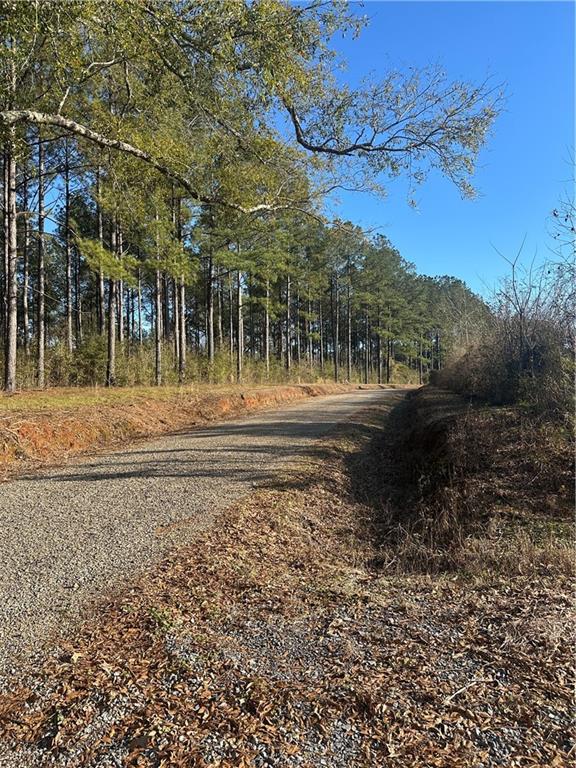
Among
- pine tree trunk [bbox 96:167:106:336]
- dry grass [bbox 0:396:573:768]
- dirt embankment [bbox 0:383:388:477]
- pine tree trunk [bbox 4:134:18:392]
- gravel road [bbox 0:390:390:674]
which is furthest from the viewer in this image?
pine tree trunk [bbox 96:167:106:336]

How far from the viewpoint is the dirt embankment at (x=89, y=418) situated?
8258 mm

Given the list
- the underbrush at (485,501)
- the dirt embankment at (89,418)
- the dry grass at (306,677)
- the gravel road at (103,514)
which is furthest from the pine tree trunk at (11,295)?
the dry grass at (306,677)

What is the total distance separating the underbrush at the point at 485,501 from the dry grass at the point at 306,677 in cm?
49

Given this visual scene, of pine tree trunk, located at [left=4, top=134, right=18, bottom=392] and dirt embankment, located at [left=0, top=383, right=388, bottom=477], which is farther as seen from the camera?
pine tree trunk, located at [left=4, top=134, right=18, bottom=392]

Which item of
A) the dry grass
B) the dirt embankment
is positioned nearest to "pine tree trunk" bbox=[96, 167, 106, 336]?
the dirt embankment

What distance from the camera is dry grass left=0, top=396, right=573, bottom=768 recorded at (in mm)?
1864

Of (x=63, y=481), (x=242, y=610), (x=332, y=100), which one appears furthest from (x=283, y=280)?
(x=242, y=610)

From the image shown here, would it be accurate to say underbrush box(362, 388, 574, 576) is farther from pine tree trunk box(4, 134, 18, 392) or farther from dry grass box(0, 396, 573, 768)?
pine tree trunk box(4, 134, 18, 392)

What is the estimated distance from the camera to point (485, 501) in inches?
211

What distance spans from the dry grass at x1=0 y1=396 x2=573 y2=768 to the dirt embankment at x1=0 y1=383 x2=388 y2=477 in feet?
18.6

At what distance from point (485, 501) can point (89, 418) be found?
8.13 metres

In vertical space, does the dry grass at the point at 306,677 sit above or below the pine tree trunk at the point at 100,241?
below

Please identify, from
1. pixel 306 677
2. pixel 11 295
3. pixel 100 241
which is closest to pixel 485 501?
pixel 306 677

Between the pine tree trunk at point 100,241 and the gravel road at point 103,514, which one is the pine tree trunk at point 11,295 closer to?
the pine tree trunk at point 100,241
